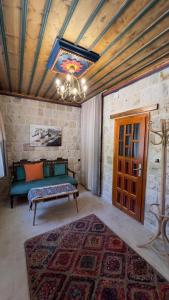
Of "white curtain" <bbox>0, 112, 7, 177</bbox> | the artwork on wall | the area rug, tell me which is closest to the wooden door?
the area rug

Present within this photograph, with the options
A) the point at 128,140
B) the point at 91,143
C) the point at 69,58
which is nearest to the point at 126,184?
the point at 128,140

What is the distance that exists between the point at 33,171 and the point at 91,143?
1.70 metres

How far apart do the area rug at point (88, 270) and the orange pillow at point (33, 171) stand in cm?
159

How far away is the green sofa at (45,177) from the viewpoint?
9.69ft

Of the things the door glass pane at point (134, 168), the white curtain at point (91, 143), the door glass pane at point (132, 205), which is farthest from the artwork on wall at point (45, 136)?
the door glass pane at point (132, 205)

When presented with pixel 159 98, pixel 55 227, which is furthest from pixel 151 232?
pixel 159 98

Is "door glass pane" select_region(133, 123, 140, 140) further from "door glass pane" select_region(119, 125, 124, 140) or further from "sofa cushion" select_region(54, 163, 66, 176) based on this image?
"sofa cushion" select_region(54, 163, 66, 176)

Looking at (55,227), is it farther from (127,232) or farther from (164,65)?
(164,65)

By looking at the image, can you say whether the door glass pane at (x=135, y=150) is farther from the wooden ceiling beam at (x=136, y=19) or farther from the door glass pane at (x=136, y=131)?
the wooden ceiling beam at (x=136, y=19)

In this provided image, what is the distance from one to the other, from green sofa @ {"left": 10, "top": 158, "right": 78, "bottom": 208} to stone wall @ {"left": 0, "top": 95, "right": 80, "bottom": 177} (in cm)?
24

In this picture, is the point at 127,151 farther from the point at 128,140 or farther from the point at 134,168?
the point at 134,168

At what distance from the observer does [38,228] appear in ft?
7.56

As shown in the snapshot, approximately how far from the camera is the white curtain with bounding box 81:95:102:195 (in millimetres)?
3549

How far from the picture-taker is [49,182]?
337 centimetres
